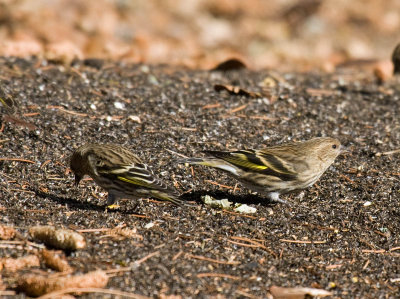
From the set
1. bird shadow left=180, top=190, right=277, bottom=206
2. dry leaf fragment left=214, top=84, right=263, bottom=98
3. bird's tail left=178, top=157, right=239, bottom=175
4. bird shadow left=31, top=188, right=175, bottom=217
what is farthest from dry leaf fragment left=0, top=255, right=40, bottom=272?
dry leaf fragment left=214, top=84, right=263, bottom=98

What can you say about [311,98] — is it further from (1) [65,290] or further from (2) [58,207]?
(1) [65,290]

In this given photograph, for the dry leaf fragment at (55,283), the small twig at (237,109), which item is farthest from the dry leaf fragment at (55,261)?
the small twig at (237,109)

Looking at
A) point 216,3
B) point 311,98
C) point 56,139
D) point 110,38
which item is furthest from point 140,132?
point 216,3

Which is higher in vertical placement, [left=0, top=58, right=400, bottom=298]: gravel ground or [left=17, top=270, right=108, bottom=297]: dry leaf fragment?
[left=0, top=58, right=400, bottom=298]: gravel ground

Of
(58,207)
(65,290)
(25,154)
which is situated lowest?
(65,290)

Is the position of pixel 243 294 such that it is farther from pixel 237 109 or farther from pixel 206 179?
pixel 237 109

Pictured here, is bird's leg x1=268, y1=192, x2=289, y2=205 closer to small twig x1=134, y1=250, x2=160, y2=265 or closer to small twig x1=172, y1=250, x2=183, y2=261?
small twig x1=172, y1=250, x2=183, y2=261
